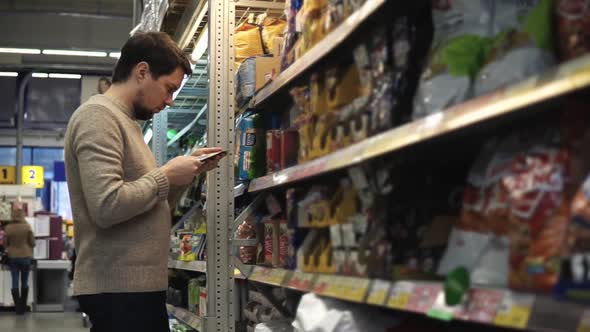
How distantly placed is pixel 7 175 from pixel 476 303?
58.8 ft

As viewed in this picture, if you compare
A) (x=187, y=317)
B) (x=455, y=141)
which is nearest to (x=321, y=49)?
(x=455, y=141)

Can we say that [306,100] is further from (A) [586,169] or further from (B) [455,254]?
(A) [586,169]

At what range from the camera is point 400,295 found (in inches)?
59.2

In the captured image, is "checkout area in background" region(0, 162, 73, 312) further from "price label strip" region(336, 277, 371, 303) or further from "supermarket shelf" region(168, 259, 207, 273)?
"price label strip" region(336, 277, 371, 303)

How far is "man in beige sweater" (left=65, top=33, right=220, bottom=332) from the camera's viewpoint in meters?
2.46

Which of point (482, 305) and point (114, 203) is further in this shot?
point (114, 203)

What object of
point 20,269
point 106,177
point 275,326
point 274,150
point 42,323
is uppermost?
point 274,150

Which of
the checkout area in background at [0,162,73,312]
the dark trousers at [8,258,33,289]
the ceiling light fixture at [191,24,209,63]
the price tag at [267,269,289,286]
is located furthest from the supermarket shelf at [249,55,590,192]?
the checkout area in background at [0,162,73,312]

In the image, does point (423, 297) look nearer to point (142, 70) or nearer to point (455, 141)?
point (455, 141)

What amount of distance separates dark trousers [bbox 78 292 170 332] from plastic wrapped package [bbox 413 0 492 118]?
1.33 meters

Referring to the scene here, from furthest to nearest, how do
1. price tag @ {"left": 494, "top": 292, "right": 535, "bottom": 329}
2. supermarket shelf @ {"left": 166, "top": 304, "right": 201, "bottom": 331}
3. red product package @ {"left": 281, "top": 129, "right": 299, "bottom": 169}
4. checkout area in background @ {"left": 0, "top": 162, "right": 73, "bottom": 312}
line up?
checkout area in background @ {"left": 0, "top": 162, "right": 73, "bottom": 312}
supermarket shelf @ {"left": 166, "top": 304, "right": 201, "bottom": 331}
red product package @ {"left": 281, "top": 129, "right": 299, "bottom": 169}
price tag @ {"left": 494, "top": 292, "right": 535, "bottom": 329}

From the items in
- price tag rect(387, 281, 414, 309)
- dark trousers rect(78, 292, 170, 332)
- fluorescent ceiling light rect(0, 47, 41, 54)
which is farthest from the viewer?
fluorescent ceiling light rect(0, 47, 41, 54)

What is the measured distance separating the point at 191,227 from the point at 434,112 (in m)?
2.88

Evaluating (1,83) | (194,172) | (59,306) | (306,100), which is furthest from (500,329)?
(1,83)
